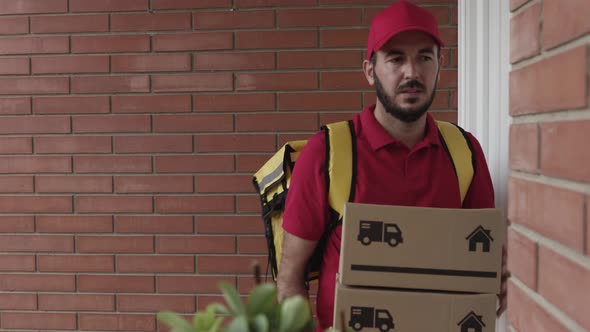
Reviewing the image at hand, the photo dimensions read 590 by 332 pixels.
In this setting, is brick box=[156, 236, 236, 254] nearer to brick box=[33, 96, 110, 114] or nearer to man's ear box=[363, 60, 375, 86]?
brick box=[33, 96, 110, 114]

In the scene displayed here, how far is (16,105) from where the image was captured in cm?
284

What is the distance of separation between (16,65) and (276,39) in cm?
126

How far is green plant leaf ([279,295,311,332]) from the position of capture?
43 cm

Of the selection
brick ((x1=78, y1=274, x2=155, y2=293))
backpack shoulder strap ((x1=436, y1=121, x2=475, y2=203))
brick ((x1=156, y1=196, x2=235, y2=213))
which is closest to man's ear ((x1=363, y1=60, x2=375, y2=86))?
backpack shoulder strap ((x1=436, y1=121, x2=475, y2=203))

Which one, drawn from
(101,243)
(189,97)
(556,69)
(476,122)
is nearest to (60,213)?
(101,243)

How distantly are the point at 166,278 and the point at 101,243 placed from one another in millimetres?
358

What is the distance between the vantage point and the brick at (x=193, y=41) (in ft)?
8.95

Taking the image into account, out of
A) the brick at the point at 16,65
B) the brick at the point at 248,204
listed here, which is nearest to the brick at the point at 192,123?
the brick at the point at 248,204

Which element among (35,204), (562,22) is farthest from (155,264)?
(562,22)

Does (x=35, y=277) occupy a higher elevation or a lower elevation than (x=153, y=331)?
higher

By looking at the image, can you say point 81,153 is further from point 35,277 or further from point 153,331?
point 153,331

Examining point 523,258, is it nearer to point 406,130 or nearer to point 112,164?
point 406,130

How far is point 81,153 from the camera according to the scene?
2.83 metres

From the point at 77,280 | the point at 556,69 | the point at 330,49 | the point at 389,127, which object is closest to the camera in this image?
the point at 556,69
